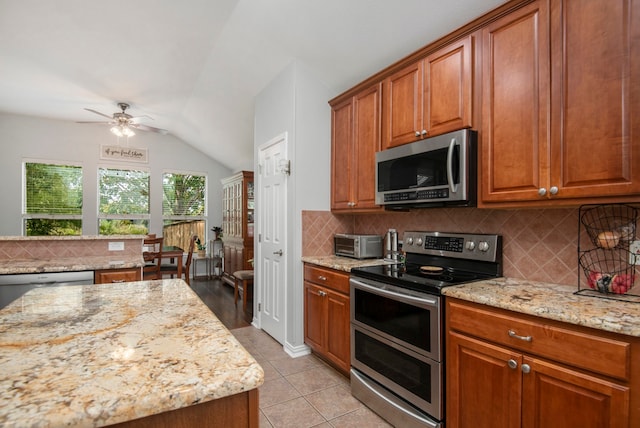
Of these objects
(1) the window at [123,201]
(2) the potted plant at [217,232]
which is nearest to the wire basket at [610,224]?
(2) the potted plant at [217,232]

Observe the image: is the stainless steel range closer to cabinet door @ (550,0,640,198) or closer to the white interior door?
cabinet door @ (550,0,640,198)

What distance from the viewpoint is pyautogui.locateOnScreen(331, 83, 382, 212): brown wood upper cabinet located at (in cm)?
270

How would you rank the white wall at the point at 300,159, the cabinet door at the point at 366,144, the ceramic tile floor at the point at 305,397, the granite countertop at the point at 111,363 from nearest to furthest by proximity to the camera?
the granite countertop at the point at 111,363, the ceramic tile floor at the point at 305,397, the cabinet door at the point at 366,144, the white wall at the point at 300,159

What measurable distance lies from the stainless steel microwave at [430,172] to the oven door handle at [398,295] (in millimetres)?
619

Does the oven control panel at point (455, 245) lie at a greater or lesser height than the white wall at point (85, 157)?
lesser

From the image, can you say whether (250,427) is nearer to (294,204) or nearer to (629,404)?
(629,404)

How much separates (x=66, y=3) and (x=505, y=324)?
13.0 feet

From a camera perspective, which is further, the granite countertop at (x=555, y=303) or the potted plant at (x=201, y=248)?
the potted plant at (x=201, y=248)

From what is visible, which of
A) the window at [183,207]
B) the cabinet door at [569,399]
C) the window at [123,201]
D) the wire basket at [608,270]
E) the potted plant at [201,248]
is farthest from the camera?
the potted plant at [201,248]

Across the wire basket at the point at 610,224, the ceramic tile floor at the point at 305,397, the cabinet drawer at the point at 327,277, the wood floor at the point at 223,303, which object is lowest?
the wood floor at the point at 223,303

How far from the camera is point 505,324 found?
57.5 inches

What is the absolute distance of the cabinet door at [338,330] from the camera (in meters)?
2.46

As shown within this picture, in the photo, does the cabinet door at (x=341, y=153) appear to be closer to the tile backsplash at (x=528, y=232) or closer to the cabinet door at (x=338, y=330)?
the tile backsplash at (x=528, y=232)

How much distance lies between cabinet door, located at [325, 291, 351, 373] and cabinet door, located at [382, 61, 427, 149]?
1266 millimetres
